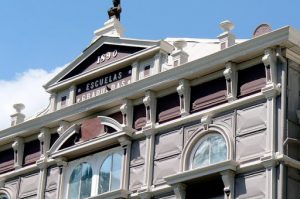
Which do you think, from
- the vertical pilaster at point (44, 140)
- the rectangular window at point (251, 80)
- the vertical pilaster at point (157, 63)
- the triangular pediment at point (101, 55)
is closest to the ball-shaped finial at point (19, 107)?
the triangular pediment at point (101, 55)

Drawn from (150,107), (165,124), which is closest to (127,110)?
(150,107)

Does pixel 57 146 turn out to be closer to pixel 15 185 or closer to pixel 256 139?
pixel 15 185

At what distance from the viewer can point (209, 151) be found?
1335 inches

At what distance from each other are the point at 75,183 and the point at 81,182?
1.31ft

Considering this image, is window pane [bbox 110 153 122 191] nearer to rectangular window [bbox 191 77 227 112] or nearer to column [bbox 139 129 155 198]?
column [bbox 139 129 155 198]

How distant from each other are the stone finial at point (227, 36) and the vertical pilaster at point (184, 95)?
186 cm

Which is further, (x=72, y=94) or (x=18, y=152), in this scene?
(x=18, y=152)

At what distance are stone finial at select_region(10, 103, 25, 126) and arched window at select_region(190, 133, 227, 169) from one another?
9.78 meters

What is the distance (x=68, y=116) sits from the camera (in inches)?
1529

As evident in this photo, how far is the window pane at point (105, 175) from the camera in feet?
120

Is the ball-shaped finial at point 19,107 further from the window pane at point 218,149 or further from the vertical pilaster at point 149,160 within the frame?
the window pane at point 218,149

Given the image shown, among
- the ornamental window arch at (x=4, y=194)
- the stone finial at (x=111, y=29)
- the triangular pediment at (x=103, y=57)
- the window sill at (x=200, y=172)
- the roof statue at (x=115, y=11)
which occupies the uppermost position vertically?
the roof statue at (x=115, y=11)

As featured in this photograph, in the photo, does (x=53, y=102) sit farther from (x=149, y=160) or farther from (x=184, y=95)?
(x=184, y=95)

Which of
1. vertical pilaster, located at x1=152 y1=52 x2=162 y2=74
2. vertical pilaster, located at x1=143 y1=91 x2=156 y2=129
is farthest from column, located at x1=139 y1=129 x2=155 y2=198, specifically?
vertical pilaster, located at x1=152 y1=52 x2=162 y2=74
